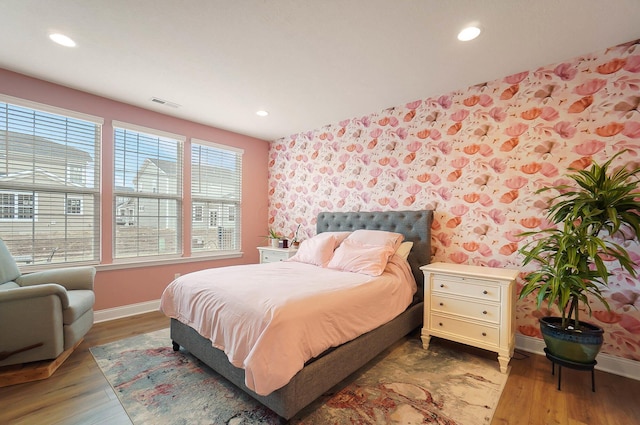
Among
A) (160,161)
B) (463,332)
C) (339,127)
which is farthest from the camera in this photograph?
(339,127)

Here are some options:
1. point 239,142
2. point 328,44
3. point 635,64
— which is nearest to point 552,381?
point 635,64

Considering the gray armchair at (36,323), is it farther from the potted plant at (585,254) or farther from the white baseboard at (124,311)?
the potted plant at (585,254)

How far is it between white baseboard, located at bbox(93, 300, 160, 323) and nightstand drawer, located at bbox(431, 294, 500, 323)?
11.1 feet

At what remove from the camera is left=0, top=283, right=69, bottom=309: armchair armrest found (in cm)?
205

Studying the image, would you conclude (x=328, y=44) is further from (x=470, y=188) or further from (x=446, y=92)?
(x=470, y=188)

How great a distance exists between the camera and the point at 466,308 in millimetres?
2469

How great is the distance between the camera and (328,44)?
2240 mm

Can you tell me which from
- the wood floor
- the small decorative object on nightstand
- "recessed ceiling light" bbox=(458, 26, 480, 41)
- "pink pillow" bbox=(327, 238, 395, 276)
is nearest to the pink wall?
the wood floor

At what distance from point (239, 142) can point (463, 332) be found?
13.2 ft

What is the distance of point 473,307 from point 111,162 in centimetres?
417

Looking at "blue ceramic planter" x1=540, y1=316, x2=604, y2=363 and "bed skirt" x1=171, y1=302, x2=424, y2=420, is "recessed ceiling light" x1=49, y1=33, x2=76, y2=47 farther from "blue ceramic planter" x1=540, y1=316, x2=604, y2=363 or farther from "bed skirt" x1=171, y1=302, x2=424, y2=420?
"blue ceramic planter" x1=540, y1=316, x2=604, y2=363

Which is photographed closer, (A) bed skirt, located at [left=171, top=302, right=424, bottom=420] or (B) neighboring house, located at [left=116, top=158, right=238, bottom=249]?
(A) bed skirt, located at [left=171, top=302, right=424, bottom=420]

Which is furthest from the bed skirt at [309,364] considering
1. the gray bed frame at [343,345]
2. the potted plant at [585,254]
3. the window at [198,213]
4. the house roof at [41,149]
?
the house roof at [41,149]

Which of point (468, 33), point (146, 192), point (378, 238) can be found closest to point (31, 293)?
point (146, 192)
